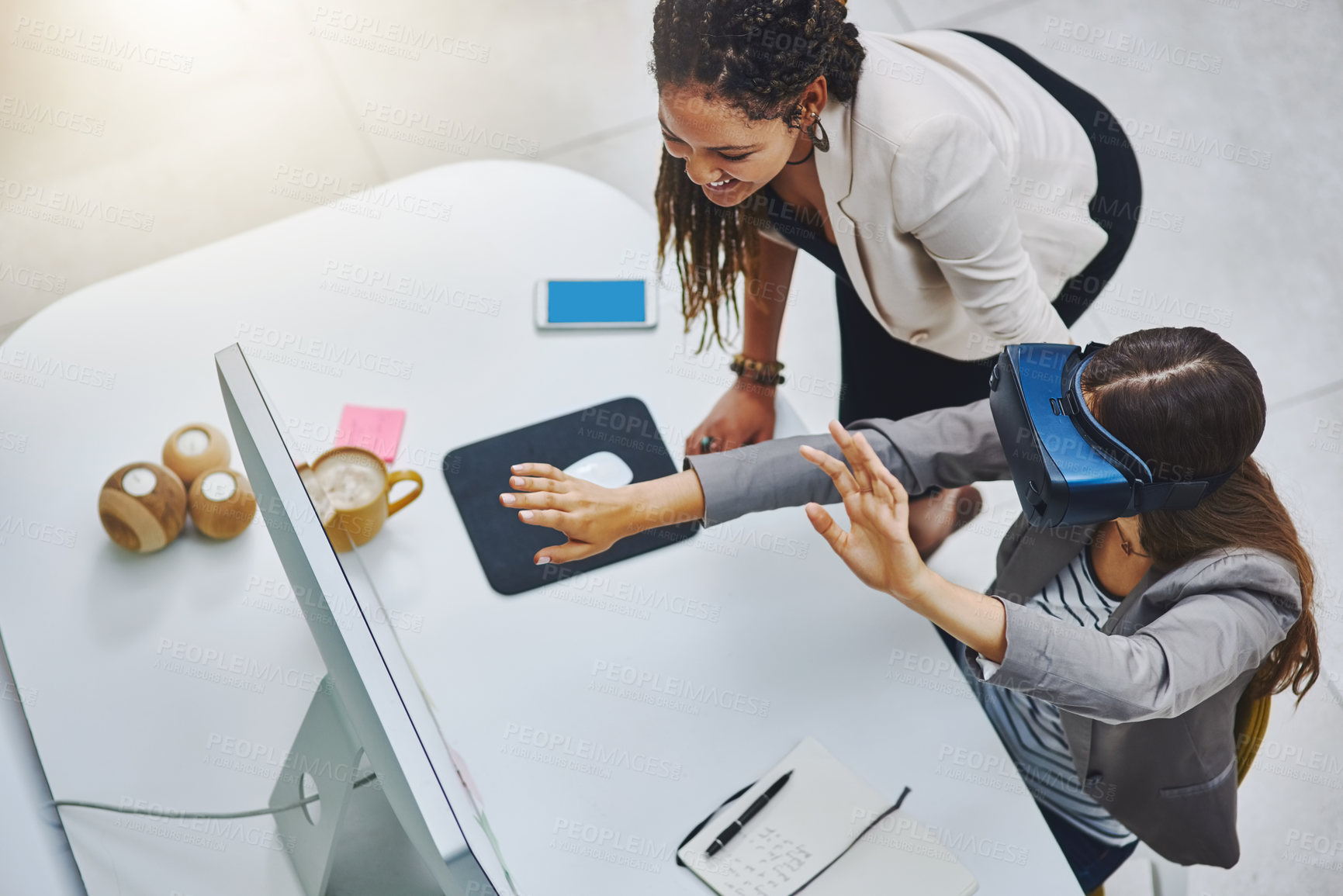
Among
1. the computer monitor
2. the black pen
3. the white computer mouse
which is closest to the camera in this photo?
the computer monitor

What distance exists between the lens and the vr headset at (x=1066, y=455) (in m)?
0.99

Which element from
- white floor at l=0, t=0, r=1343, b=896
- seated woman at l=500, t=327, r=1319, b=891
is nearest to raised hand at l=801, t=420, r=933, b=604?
seated woman at l=500, t=327, r=1319, b=891

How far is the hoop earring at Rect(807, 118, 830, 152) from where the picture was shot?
1.30 metres

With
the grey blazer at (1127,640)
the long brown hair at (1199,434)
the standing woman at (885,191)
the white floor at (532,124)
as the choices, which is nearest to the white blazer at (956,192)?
the standing woman at (885,191)

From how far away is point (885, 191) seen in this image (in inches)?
51.9

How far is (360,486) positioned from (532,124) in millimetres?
1876

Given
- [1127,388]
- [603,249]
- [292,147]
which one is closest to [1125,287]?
[603,249]

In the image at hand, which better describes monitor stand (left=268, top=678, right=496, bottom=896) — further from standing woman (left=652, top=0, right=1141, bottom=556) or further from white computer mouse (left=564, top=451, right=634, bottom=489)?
standing woman (left=652, top=0, right=1141, bottom=556)

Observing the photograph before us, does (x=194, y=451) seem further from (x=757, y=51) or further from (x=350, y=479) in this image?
(x=757, y=51)

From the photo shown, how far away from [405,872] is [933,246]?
102 centimetres

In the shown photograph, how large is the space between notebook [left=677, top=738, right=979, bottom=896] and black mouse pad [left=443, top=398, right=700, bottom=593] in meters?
0.39

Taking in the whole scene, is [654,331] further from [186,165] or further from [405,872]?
[186,165]

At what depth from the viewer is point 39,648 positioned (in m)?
1.35

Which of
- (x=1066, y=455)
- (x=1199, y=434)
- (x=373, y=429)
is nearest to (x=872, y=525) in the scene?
(x=1066, y=455)
